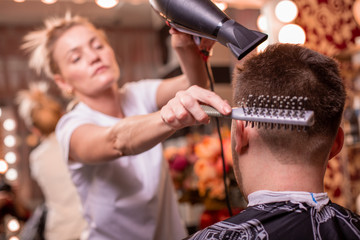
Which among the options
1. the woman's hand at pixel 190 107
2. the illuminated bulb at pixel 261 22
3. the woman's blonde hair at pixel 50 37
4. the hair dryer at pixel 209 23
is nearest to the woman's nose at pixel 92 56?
the woman's blonde hair at pixel 50 37

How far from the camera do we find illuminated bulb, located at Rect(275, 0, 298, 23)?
2.30m

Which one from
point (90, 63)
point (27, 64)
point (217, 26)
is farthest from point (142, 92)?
point (27, 64)

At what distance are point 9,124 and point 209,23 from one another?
344cm

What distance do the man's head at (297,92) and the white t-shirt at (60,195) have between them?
5.76 ft

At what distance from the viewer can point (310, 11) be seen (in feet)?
8.00

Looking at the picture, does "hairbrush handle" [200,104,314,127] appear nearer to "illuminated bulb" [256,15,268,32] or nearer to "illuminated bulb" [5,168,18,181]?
"illuminated bulb" [256,15,268,32]

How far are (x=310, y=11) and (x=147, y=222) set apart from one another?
71.6 inches

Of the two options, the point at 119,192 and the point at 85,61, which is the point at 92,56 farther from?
the point at 119,192

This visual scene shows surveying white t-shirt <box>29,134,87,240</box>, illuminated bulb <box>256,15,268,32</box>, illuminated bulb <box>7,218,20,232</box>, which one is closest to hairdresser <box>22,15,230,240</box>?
white t-shirt <box>29,134,87,240</box>

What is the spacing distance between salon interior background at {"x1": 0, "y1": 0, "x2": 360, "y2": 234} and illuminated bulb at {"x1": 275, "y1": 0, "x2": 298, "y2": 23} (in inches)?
1.1

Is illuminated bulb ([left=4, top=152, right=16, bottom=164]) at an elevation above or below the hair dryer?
below

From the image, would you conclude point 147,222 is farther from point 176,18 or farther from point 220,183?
point 176,18

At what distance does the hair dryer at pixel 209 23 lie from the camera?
662 mm

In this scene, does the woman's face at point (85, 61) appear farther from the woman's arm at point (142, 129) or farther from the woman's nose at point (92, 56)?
the woman's arm at point (142, 129)
